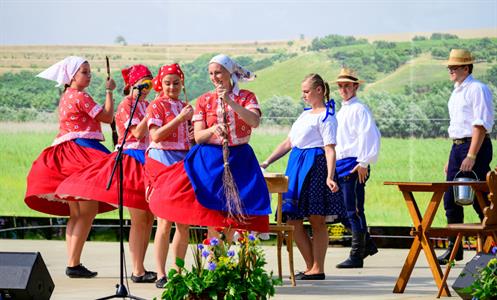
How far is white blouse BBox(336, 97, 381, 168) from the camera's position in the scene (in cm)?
977

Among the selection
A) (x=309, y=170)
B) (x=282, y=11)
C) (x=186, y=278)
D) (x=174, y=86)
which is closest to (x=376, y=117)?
(x=282, y=11)

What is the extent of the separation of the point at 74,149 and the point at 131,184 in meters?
0.62

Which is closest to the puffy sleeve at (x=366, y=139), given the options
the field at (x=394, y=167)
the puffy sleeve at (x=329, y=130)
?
the puffy sleeve at (x=329, y=130)

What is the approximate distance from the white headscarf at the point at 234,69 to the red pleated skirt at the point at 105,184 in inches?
44.7

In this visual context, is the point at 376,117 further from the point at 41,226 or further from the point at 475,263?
the point at 475,263

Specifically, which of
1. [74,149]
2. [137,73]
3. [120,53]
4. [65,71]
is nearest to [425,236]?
[137,73]

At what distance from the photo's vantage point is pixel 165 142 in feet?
26.8

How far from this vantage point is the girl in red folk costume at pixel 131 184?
8.55m

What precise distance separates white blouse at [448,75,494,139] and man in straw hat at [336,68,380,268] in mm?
613

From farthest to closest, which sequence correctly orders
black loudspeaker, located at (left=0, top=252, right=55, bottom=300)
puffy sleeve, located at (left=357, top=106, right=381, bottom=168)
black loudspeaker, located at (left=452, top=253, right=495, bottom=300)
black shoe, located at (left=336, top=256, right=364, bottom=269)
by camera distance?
black shoe, located at (left=336, top=256, right=364, bottom=269), puffy sleeve, located at (left=357, top=106, right=381, bottom=168), black loudspeaker, located at (left=452, top=253, right=495, bottom=300), black loudspeaker, located at (left=0, top=252, right=55, bottom=300)

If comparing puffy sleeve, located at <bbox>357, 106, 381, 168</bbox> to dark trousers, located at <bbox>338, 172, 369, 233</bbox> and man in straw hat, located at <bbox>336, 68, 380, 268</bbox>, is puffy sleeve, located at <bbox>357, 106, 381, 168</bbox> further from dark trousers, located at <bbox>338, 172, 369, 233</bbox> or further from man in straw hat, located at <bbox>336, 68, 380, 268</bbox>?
dark trousers, located at <bbox>338, 172, 369, 233</bbox>

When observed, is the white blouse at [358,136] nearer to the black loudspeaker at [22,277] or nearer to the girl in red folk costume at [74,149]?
the girl in red folk costume at [74,149]

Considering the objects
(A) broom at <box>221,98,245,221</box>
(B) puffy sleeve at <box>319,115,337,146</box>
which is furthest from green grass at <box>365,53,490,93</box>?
(A) broom at <box>221,98,245,221</box>

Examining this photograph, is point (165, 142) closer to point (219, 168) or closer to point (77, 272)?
point (219, 168)
